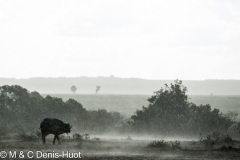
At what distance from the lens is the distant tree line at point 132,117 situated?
35875 mm

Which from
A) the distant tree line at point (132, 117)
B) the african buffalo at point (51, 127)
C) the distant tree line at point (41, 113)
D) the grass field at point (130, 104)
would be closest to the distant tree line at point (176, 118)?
the distant tree line at point (132, 117)

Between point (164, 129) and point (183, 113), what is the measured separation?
2.68 metres

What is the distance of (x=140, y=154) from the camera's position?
69.2 ft

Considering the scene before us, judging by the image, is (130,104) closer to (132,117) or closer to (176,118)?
(132,117)

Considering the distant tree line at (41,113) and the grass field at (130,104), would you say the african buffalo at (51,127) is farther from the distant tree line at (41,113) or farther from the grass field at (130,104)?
the grass field at (130,104)

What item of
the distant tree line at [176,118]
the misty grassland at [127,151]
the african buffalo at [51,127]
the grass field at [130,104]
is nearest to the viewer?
the misty grassland at [127,151]

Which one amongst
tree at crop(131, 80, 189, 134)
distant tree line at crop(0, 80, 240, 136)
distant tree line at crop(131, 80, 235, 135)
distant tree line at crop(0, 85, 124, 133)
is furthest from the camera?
distant tree line at crop(0, 85, 124, 133)

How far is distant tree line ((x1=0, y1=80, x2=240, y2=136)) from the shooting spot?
35875 mm

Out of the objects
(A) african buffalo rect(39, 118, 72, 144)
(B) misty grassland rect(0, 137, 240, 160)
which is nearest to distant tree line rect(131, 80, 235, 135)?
(A) african buffalo rect(39, 118, 72, 144)

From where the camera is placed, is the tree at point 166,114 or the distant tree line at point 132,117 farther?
the tree at point 166,114

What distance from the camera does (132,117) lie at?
3728 cm

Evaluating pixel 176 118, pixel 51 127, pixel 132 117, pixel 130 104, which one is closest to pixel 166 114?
pixel 176 118

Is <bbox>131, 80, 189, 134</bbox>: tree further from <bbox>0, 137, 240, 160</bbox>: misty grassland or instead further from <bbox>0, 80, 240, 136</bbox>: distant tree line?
<bbox>0, 137, 240, 160</bbox>: misty grassland

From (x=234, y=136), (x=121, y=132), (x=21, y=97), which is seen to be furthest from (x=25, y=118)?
(x=234, y=136)
